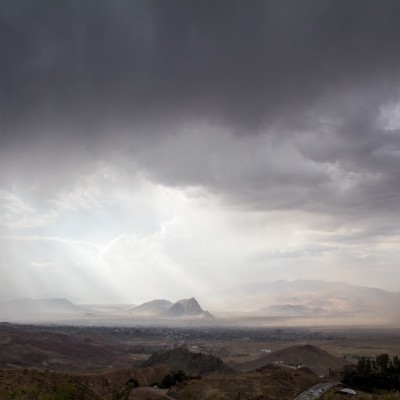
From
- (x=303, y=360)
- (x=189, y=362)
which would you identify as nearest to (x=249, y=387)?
(x=189, y=362)

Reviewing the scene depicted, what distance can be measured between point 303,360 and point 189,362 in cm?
4341

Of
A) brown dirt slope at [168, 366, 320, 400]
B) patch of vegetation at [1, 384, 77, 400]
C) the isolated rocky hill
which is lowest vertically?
the isolated rocky hill

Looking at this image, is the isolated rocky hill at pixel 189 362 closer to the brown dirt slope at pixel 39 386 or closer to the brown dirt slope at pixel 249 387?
the brown dirt slope at pixel 249 387

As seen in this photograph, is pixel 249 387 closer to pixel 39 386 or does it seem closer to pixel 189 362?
pixel 39 386

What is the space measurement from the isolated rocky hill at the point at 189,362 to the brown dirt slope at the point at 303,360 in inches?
484

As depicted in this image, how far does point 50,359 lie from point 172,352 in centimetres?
5657

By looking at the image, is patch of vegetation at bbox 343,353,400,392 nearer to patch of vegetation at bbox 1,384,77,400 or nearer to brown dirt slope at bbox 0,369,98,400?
brown dirt slope at bbox 0,369,98,400

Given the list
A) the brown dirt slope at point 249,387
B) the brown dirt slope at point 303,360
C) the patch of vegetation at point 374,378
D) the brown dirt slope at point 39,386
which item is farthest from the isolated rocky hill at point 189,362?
the brown dirt slope at point 39,386

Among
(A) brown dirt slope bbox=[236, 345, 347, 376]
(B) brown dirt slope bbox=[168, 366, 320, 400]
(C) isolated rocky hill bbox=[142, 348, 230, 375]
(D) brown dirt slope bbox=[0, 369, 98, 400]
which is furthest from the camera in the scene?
(A) brown dirt slope bbox=[236, 345, 347, 376]

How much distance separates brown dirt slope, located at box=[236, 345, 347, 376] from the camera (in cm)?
15712

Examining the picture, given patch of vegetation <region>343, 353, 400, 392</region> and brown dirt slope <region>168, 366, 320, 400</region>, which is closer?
brown dirt slope <region>168, 366, 320, 400</region>

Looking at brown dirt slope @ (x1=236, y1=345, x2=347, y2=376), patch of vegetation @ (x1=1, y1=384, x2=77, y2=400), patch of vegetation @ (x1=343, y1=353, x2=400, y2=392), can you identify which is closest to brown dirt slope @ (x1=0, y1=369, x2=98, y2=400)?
patch of vegetation @ (x1=1, y1=384, x2=77, y2=400)

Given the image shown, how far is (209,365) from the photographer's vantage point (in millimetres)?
156625

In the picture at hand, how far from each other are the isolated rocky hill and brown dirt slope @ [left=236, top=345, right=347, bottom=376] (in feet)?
40.4
